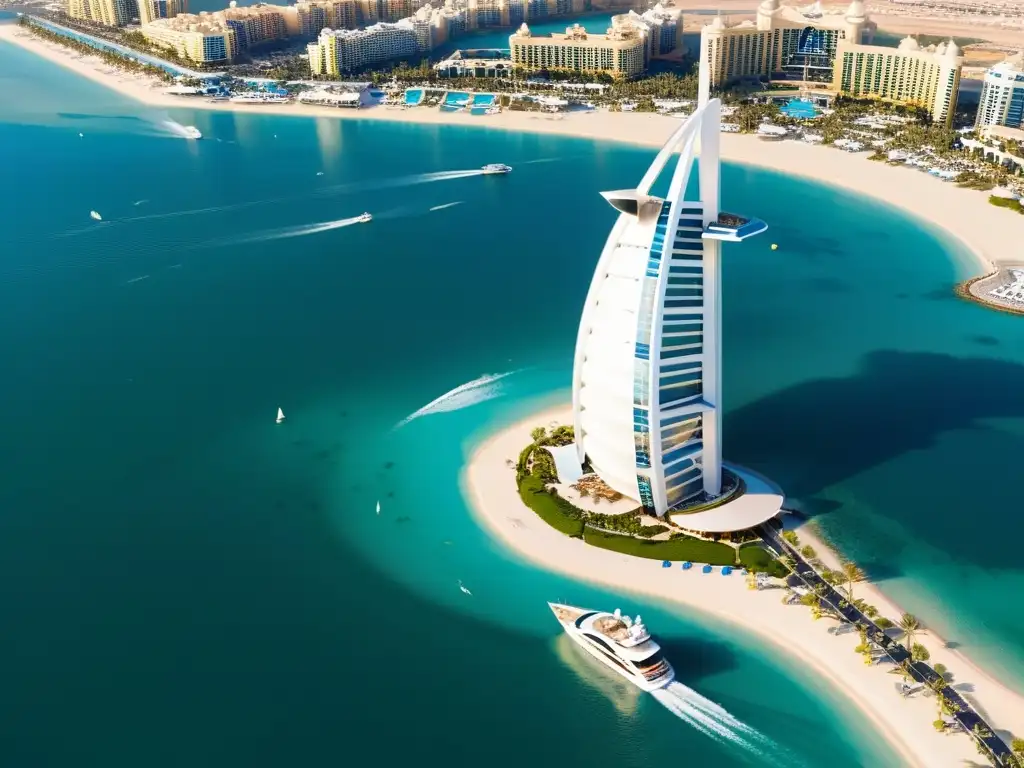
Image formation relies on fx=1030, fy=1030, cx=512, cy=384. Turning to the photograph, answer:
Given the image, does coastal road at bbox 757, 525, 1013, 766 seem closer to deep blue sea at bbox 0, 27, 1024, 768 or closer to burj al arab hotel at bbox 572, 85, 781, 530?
burj al arab hotel at bbox 572, 85, 781, 530

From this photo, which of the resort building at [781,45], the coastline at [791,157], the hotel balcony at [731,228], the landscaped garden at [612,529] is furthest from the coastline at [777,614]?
the resort building at [781,45]

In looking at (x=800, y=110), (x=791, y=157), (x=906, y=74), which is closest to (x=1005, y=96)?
(x=906, y=74)

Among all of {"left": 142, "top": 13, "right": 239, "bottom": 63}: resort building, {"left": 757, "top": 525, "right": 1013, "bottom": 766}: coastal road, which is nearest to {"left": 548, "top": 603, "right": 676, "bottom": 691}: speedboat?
{"left": 757, "top": 525, "right": 1013, "bottom": 766}: coastal road

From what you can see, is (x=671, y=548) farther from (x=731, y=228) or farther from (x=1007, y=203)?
(x=1007, y=203)

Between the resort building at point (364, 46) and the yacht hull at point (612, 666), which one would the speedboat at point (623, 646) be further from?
the resort building at point (364, 46)

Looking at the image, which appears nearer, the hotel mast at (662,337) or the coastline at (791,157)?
the hotel mast at (662,337)

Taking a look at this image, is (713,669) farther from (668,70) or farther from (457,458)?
(668,70)
